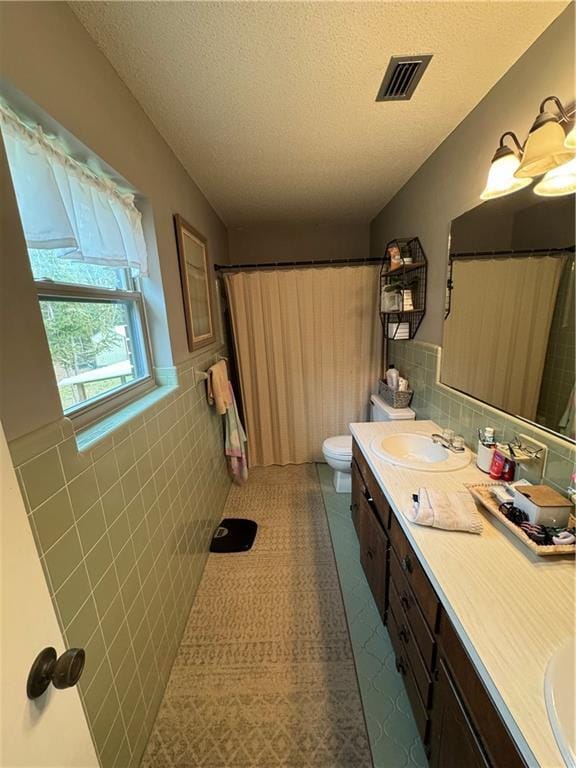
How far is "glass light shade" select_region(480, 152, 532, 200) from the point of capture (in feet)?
3.56

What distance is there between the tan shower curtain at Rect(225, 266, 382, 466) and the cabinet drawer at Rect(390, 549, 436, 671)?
1746 mm

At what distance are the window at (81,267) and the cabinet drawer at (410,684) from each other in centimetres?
142

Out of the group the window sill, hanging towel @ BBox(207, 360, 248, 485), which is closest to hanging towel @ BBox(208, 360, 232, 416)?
hanging towel @ BBox(207, 360, 248, 485)

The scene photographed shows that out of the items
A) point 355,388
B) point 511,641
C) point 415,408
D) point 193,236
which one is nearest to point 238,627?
point 511,641

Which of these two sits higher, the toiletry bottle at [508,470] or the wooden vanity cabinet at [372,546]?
the toiletry bottle at [508,470]

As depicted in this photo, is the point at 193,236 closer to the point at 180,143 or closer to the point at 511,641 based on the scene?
the point at 180,143

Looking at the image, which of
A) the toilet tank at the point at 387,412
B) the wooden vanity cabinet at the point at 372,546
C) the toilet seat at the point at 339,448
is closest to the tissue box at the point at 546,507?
the wooden vanity cabinet at the point at 372,546

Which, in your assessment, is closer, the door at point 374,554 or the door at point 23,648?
the door at point 23,648

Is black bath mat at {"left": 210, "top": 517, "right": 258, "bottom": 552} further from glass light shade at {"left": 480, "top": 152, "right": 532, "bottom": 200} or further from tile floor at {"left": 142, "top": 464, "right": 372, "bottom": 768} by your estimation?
glass light shade at {"left": 480, "top": 152, "right": 532, "bottom": 200}

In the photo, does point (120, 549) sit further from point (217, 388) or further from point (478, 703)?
point (217, 388)

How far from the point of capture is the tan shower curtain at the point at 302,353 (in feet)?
8.72

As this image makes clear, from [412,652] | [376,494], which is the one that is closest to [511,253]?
[376,494]

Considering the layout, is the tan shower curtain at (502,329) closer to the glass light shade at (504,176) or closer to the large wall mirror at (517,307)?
the large wall mirror at (517,307)

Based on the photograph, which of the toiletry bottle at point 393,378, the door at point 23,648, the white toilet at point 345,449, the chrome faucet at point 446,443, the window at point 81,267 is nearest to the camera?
the door at point 23,648
